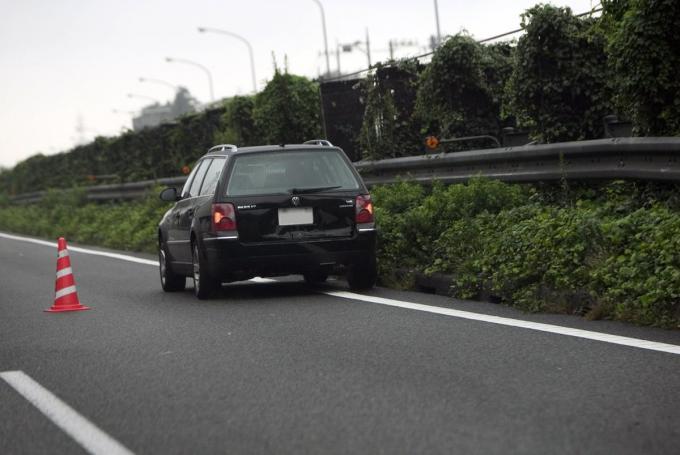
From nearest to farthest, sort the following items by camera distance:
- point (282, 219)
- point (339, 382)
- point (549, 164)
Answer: point (339, 382)
point (282, 219)
point (549, 164)

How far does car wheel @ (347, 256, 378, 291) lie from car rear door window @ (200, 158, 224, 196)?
5.24 feet

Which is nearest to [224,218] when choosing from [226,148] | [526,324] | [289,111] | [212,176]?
[212,176]

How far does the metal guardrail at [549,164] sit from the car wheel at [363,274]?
6.99 ft

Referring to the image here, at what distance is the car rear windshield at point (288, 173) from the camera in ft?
42.8

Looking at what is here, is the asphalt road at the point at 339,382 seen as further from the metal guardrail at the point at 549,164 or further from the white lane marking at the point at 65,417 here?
the metal guardrail at the point at 549,164

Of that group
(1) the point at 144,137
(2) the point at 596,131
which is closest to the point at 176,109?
(1) the point at 144,137

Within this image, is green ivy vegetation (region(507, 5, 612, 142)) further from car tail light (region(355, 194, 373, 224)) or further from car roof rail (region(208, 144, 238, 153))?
car roof rail (region(208, 144, 238, 153))

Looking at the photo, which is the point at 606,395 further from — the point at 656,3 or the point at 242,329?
the point at 656,3

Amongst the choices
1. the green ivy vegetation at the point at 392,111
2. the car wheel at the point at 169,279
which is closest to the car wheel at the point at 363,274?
the car wheel at the point at 169,279

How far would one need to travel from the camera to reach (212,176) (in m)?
13.7

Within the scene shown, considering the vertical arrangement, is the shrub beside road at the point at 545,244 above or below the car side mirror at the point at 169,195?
below

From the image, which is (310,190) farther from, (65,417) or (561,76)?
(65,417)

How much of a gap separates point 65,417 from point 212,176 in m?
6.84

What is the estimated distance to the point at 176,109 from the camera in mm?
199750
